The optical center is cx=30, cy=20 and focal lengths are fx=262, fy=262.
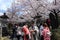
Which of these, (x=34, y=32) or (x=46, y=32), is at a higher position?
(x=46, y=32)

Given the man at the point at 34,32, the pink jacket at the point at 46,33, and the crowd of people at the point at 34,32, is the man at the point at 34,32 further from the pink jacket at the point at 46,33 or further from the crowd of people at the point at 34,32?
the pink jacket at the point at 46,33

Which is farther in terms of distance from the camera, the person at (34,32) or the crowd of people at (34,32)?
the person at (34,32)

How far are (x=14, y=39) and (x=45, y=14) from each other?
24071 millimetres

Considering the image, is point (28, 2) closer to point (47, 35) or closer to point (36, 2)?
point (36, 2)

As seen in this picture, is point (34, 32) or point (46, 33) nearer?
point (46, 33)

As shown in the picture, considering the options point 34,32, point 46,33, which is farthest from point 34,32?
point 46,33

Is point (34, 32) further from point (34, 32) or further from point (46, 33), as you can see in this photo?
→ point (46, 33)

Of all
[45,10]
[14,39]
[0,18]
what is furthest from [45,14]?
[14,39]

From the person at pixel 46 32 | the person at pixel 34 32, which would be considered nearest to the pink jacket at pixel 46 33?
the person at pixel 46 32

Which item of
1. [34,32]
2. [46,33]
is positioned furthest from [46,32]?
[34,32]

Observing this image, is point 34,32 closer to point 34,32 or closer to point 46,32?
point 34,32

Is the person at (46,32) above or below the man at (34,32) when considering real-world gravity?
above

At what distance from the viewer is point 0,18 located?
1268 inches

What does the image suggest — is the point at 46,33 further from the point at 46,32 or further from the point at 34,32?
the point at 34,32
